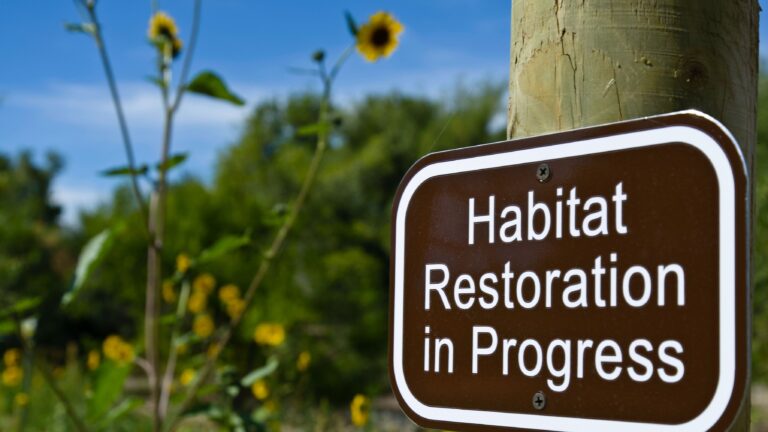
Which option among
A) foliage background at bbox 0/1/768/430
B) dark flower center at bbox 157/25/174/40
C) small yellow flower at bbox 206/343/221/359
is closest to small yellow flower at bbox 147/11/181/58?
dark flower center at bbox 157/25/174/40

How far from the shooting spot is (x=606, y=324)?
39.1 inches

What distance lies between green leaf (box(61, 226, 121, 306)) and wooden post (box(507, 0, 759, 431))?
4.95 ft

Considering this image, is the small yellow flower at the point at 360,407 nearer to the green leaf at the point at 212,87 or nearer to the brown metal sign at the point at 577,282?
the green leaf at the point at 212,87

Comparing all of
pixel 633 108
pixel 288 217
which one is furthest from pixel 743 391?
pixel 288 217

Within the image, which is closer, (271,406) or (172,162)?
(172,162)

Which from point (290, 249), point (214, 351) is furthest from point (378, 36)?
point (290, 249)

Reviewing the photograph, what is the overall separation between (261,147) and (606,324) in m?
16.3

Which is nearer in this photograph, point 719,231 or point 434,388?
point 719,231

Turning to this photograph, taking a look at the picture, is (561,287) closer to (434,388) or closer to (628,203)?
(628,203)

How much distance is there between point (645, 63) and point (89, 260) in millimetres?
1698

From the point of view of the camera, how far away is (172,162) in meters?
2.44

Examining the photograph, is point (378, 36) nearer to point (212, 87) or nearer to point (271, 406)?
point (212, 87)

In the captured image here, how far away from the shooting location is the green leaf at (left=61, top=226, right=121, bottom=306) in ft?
7.47

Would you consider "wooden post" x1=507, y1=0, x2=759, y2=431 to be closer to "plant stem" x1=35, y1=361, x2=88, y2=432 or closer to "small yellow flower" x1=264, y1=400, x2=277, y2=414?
"plant stem" x1=35, y1=361, x2=88, y2=432
